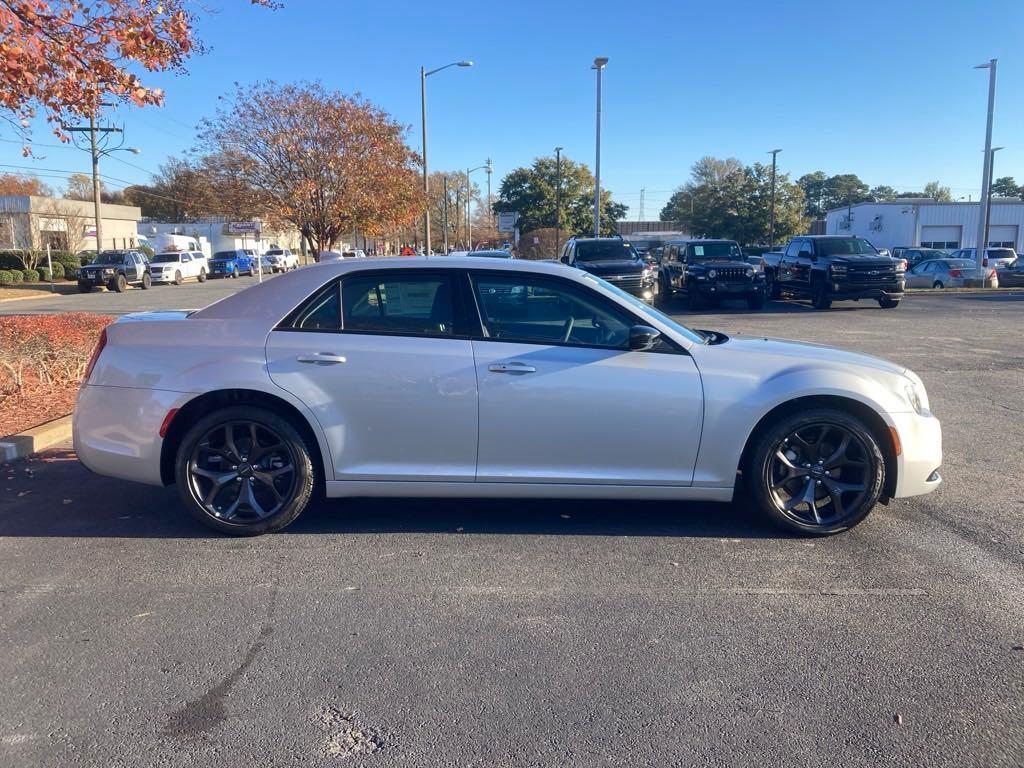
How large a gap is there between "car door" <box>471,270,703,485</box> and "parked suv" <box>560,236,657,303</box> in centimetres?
1308

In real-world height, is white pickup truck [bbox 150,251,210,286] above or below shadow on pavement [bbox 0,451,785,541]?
above

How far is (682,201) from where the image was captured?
275ft

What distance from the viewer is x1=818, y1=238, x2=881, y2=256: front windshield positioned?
854 inches

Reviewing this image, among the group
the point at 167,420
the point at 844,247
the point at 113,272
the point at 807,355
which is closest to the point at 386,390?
the point at 167,420

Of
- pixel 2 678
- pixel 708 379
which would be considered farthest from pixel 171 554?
pixel 708 379

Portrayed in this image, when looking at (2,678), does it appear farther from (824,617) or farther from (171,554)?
(824,617)

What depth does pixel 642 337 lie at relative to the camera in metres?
4.58

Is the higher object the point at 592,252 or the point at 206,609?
the point at 592,252

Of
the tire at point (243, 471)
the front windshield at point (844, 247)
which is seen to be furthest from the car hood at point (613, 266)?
the tire at point (243, 471)

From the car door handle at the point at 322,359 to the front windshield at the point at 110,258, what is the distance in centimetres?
3568

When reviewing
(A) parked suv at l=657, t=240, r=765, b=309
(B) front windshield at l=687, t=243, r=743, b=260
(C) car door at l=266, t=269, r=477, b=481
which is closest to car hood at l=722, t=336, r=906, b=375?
(C) car door at l=266, t=269, r=477, b=481

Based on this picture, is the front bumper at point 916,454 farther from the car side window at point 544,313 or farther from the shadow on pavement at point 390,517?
the car side window at point 544,313

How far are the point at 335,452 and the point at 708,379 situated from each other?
2.19 meters

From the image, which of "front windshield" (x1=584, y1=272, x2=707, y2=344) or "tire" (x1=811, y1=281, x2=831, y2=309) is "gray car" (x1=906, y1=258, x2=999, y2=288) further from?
"front windshield" (x1=584, y1=272, x2=707, y2=344)
